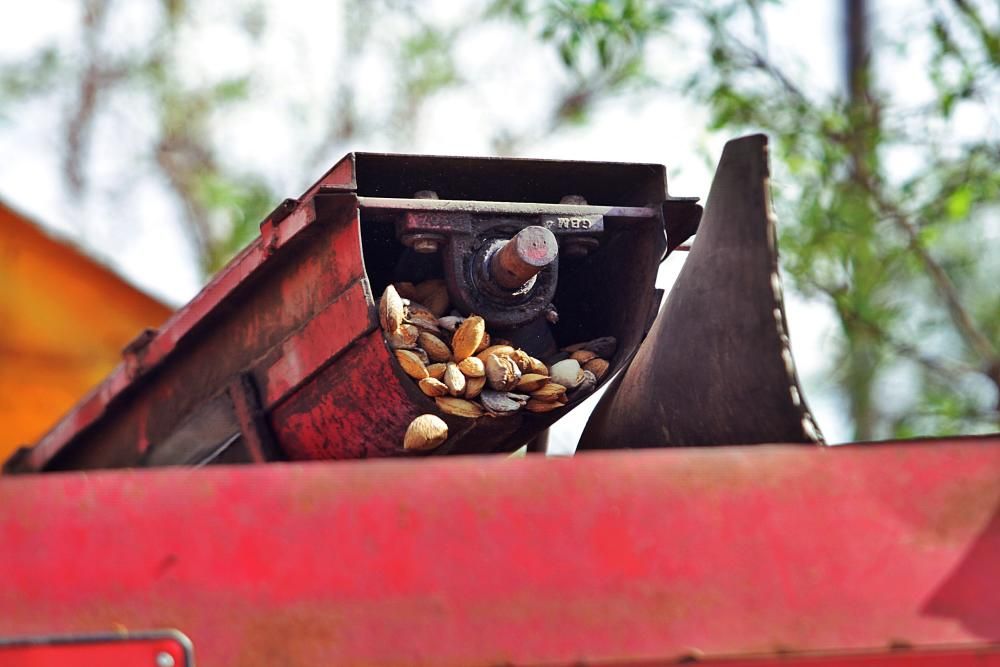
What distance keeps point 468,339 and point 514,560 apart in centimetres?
80

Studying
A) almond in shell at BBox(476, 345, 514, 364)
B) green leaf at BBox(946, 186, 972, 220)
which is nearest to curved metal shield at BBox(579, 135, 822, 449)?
almond in shell at BBox(476, 345, 514, 364)

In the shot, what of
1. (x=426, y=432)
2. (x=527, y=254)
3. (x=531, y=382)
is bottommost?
(x=426, y=432)

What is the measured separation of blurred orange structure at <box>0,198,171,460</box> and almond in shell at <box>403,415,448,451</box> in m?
2.27

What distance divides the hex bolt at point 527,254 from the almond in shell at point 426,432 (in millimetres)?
277

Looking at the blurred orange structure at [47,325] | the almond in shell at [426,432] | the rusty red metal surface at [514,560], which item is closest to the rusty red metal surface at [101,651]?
the rusty red metal surface at [514,560]

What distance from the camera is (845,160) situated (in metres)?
Answer: 5.20

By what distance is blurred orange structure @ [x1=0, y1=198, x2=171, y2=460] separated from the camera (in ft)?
12.6

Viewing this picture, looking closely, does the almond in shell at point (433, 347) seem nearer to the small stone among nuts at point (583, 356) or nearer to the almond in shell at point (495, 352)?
the almond in shell at point (495, 352)

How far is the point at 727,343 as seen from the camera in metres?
1.78

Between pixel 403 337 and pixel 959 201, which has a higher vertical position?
pixel 959 201

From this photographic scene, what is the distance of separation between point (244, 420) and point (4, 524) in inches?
38.5

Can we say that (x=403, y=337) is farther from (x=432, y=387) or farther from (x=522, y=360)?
(x=522, y=360)

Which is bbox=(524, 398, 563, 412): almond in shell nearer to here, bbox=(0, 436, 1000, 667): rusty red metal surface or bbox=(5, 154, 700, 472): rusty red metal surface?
bbox=(5, 154, 700, 472): rusty red metal surface

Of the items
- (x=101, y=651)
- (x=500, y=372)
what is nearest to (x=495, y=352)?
(x=500, y=372)
